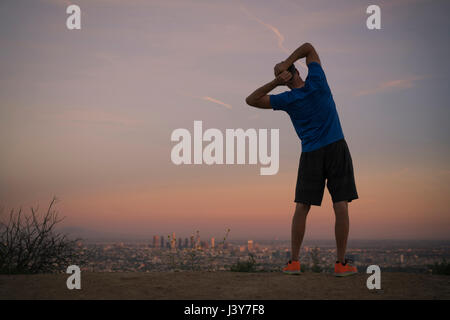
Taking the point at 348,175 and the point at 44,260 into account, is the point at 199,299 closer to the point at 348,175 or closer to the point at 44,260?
the point at 348,175

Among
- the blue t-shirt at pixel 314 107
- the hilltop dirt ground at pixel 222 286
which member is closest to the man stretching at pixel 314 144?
the blue t-shirt at pixel 314 107

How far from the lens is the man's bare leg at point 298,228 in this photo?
5176 mm

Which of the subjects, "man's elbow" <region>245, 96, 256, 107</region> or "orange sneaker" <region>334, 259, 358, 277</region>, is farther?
"man's elbow" <region>245, 96, 256, 107</region>

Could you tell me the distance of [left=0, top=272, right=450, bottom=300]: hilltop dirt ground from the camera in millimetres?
4129

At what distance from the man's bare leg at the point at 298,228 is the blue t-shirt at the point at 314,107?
0.75 metres

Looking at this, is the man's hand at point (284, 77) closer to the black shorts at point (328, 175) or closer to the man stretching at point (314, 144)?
the man stretching at point (314, 144)

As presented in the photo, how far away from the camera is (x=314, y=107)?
507cm

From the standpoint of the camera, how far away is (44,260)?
267 inches

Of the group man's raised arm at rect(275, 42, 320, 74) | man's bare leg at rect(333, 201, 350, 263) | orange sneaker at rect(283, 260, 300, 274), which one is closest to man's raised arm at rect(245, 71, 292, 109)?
man's raised arm at rect(275, 42, 320, 74)

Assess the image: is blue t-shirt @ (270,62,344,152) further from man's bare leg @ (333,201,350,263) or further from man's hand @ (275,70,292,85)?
man's bare leg @ (333,201,350,263)

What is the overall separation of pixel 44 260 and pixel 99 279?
239 centimetres

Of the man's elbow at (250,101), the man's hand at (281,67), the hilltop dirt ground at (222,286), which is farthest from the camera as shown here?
the man's elbow at (250,101)

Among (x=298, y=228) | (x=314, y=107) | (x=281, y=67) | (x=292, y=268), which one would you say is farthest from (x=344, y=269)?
(x=281, y=67)

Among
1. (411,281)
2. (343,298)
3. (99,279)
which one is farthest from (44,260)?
(411,281)
